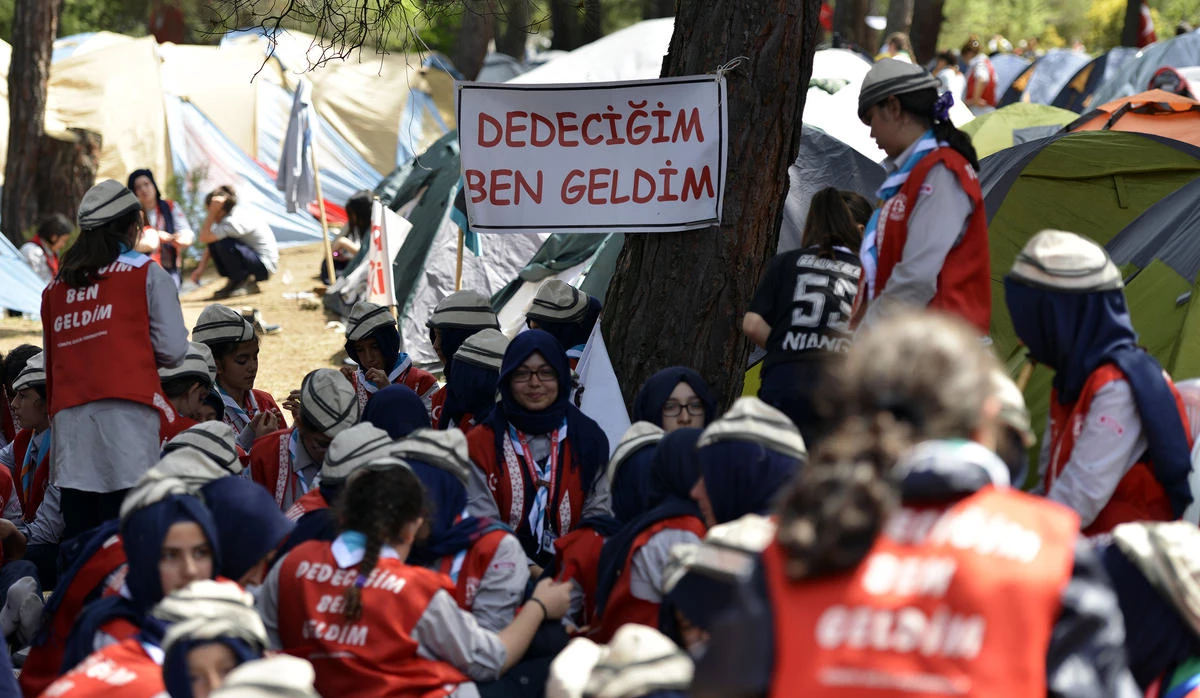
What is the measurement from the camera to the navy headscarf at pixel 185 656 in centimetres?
291

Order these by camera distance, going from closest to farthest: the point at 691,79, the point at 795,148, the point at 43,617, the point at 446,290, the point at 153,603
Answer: the point at 153,603 < the point at 43,617 < the point at 691,79 < the point at 795,148 < the point at 446,290

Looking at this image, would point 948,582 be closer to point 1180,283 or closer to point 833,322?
point 833,322

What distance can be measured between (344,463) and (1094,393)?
216cm

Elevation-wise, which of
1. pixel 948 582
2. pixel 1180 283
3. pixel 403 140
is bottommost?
pixel 403 140

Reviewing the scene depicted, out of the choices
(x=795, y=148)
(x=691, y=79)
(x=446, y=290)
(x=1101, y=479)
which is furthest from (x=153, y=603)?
(x=446, y=290)

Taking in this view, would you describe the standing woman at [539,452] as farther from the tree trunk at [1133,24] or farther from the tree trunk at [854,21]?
the tree trunk at [1133,24]

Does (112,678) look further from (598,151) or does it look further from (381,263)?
(381,263)

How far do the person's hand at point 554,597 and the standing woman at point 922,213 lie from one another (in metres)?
1.17

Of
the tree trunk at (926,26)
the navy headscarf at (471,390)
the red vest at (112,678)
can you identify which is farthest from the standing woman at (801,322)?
the tree trunk at (926,26)

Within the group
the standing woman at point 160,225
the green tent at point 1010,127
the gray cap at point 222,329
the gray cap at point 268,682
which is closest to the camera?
the gray cap at point 268,682

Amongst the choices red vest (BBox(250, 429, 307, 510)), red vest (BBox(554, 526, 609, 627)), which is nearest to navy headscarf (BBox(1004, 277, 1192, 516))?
red vest (BBox(554, 526, 609, 627))

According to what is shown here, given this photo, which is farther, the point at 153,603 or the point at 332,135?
the point at 332,135

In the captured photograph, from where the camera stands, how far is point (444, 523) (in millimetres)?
3930

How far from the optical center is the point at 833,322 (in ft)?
14.8
